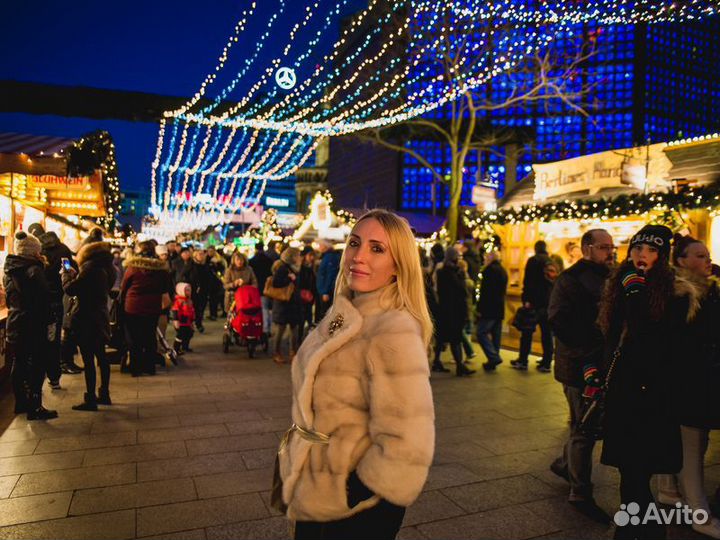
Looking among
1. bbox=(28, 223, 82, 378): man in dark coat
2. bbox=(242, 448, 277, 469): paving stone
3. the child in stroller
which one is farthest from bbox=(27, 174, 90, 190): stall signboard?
bbox=(242, 448, 277, 469): paving stone

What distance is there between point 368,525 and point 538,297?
24.9 ft

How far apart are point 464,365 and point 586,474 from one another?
180 inches

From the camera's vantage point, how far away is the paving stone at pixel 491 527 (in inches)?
128

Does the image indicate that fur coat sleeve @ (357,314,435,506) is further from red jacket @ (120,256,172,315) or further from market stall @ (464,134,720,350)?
market stall @ (464,134,720,350)

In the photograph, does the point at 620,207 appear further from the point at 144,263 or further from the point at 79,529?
the point at 79,529

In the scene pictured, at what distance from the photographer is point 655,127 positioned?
32344 millimetres

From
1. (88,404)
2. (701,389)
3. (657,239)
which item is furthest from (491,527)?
(88,404)

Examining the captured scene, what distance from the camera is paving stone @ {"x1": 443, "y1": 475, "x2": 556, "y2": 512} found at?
3.69 m

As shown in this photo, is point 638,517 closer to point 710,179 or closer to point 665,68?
point 710,179

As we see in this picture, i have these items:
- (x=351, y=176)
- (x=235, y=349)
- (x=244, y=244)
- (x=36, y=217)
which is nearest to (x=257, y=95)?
(x=36, y=217)

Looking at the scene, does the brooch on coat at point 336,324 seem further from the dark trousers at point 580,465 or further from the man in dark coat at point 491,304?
the man in dark coat at point 491,304

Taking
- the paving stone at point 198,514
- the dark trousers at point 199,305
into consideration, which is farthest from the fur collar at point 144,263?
the dark trousers at point 199,305

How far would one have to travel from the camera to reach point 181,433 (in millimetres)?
5117

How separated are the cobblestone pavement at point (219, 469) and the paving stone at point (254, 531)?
1 centimetres
